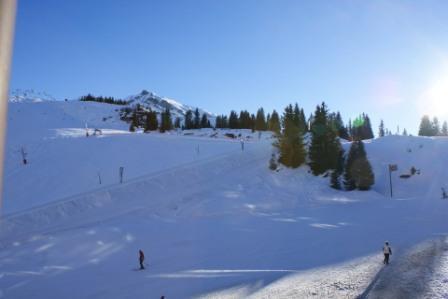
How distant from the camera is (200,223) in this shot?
35.6 m

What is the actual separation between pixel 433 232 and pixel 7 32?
35054 millimetres

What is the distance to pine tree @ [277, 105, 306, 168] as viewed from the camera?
189 feet

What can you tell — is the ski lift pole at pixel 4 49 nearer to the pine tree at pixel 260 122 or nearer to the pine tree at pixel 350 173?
the pine tree at pixel 350 173

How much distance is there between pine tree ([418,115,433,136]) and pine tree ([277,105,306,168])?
254 feet

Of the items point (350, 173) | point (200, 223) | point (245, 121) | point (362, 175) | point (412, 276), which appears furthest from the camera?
point (245, 121)

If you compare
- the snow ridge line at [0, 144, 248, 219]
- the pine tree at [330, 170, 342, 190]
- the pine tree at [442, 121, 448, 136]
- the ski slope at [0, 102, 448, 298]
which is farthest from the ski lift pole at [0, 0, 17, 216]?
the pine tree at [442, 121, 448, 136]

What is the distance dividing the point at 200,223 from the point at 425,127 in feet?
353

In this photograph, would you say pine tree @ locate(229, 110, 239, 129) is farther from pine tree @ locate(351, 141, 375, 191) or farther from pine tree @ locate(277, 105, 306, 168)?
pine tree @ locate(351, 141, 375, 191)

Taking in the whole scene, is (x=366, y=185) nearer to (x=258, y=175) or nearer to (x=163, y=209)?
(x=258, y=175)

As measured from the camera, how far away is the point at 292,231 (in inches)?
1267

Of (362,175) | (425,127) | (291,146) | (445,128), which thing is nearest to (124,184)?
(291,146)

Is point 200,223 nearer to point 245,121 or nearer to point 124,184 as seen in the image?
point 124,184

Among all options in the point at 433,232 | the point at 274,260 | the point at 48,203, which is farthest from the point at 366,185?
the point at 48,203

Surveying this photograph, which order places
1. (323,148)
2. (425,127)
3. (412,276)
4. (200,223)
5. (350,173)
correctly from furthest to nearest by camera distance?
(425,127), (323,148), (350,173), (200,223), (412,276)
